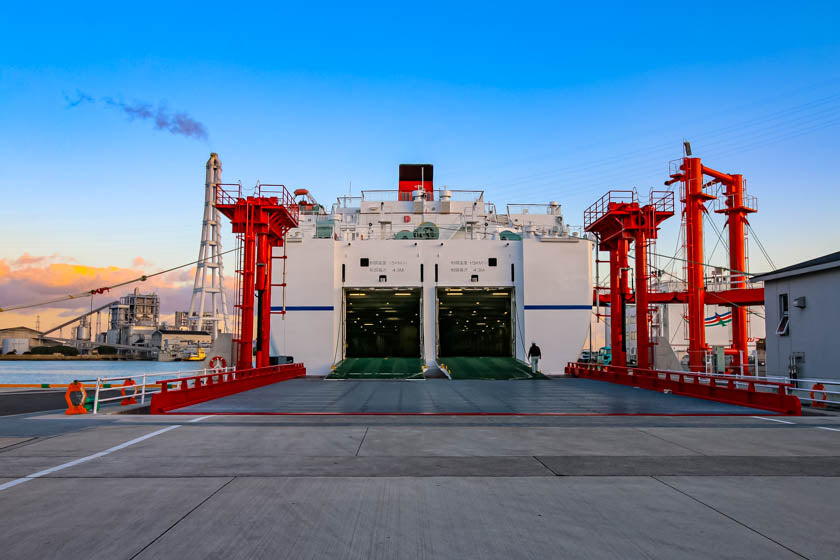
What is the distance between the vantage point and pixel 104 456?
8305mm

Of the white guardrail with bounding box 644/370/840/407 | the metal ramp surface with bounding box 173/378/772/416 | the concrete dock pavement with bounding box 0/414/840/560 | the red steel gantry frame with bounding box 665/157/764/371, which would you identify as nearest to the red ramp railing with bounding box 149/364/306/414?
the metal ramp surface with bounding box 173/378/772/416

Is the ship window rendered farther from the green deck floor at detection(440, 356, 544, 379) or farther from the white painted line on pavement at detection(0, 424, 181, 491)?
the white painted line on pavement at detection(0, 424, 181, 491)

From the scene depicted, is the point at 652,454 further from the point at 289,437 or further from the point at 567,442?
the point at 289,437

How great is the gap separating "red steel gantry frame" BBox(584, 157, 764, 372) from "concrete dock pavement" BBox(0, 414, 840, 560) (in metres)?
16.2

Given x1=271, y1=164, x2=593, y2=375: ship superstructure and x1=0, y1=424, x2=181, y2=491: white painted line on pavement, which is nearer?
x1=0, y1=424, x2=181, y2=491: white painted line on pavement

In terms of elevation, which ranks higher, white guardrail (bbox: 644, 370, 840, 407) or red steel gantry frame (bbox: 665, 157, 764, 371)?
red steel gantry frame (bbox: 665, 157, 764, 371)

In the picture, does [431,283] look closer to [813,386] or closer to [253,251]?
[253,251]

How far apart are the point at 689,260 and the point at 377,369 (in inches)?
793

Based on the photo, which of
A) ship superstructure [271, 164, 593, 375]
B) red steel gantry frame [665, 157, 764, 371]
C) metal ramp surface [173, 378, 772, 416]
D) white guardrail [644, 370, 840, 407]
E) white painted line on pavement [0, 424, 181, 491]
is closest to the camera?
white painted line on pavement [0, 424, 181, 491]

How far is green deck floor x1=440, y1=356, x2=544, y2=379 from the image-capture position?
93.0 feet

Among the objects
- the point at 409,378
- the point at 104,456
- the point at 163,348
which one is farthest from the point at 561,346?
the point at 163,348

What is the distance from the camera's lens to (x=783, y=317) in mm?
21984

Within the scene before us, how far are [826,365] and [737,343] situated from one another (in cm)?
2950

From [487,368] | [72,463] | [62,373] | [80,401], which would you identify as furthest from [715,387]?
[62,373]
